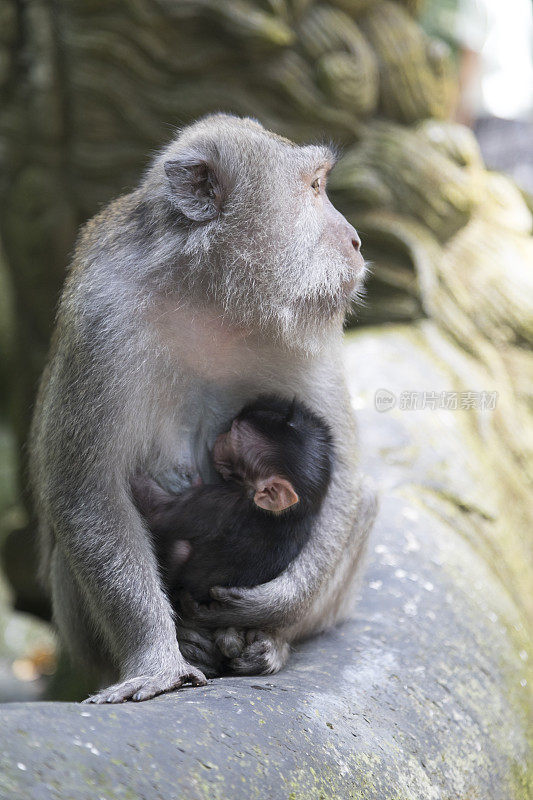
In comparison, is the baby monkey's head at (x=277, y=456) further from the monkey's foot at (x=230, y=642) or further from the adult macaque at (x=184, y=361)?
the monkey's foot at (x=230, y=642)

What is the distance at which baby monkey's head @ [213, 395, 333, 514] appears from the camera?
122 inches

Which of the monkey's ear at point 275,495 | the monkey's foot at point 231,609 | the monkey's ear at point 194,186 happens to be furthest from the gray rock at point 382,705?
A: the monkey's ear at point 194,186

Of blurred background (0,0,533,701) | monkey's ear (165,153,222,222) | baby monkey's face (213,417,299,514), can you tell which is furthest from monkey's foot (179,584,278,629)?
blurred background (0,0,533,701)

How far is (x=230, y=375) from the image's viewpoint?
3.33 m

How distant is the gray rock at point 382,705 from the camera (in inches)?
80.7

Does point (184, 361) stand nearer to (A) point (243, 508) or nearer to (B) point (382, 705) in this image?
(A) point (243, 508)

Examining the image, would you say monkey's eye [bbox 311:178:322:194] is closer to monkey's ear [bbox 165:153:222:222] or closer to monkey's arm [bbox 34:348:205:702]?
monkey's ear [bbox 165:153:222:222]

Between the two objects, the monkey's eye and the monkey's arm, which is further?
the monkey's eye

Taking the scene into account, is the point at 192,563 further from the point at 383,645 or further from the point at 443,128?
the point at 443,128

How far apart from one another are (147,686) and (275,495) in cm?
77

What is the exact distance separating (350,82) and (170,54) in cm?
152

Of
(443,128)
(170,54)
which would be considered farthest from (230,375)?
(443,128)

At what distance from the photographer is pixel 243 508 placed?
10.3ft

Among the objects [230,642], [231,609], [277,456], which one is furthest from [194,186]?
[230,642]
